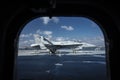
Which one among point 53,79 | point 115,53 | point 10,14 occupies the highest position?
point 10,14

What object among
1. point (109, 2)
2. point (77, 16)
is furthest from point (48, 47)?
point (109, 2)

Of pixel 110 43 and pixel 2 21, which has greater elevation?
pixel 2 21

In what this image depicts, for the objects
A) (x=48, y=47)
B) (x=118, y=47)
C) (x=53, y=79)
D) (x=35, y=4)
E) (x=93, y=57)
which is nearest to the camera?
(x=35, y=4)

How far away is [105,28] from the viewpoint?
3789mm

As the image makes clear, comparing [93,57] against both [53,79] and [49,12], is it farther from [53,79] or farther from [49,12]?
[49,12]

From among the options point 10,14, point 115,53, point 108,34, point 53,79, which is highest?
point 10,14

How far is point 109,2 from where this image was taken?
11.1ft

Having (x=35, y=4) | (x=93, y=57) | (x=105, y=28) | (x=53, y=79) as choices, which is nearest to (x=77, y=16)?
(x=105, y=28)

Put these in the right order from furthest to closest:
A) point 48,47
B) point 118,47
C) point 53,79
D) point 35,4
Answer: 1. point 53,79
2. point 48,47
3. point 118,47
4. point 35,4

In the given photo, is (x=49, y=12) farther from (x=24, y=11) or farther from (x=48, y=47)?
(x=48, y=47)

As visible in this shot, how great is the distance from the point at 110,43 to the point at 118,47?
13cm

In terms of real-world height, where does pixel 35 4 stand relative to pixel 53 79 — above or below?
above

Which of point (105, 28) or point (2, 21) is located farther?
point (105, 28)

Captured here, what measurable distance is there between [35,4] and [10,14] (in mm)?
528
